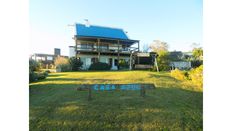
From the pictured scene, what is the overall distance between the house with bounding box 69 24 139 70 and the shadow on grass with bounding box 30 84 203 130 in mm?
6693

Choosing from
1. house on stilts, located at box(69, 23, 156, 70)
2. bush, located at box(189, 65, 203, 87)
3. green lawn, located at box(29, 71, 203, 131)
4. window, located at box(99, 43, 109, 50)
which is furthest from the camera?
window, located at box(99, 43, 109, 50)

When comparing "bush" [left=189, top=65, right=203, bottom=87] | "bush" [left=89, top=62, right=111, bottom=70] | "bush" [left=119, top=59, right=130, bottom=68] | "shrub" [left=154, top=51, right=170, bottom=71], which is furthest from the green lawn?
"bush" [left=119, top=59, right=130, bottom=68]

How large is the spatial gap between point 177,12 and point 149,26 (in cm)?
105

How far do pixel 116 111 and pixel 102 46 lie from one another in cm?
950

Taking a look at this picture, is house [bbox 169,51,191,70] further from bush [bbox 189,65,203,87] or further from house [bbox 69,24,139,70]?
house [bbox 69,24,139,70]

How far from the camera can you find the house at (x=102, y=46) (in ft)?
36.6

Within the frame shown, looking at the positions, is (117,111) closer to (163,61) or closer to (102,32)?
(163,61)

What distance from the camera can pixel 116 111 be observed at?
10.6ft

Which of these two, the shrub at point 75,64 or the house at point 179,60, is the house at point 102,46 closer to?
the shrub at point 75,64

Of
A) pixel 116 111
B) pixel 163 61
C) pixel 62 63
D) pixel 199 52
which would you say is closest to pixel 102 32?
pixel 62 63

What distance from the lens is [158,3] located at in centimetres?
500

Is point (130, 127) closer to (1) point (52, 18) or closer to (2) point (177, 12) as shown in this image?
(1) point (52, 18)

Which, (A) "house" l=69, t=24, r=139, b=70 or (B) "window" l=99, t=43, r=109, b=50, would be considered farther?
(B) "window" l=99, t=43, r=109, b=50

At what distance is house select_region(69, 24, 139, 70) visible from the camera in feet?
36.6
